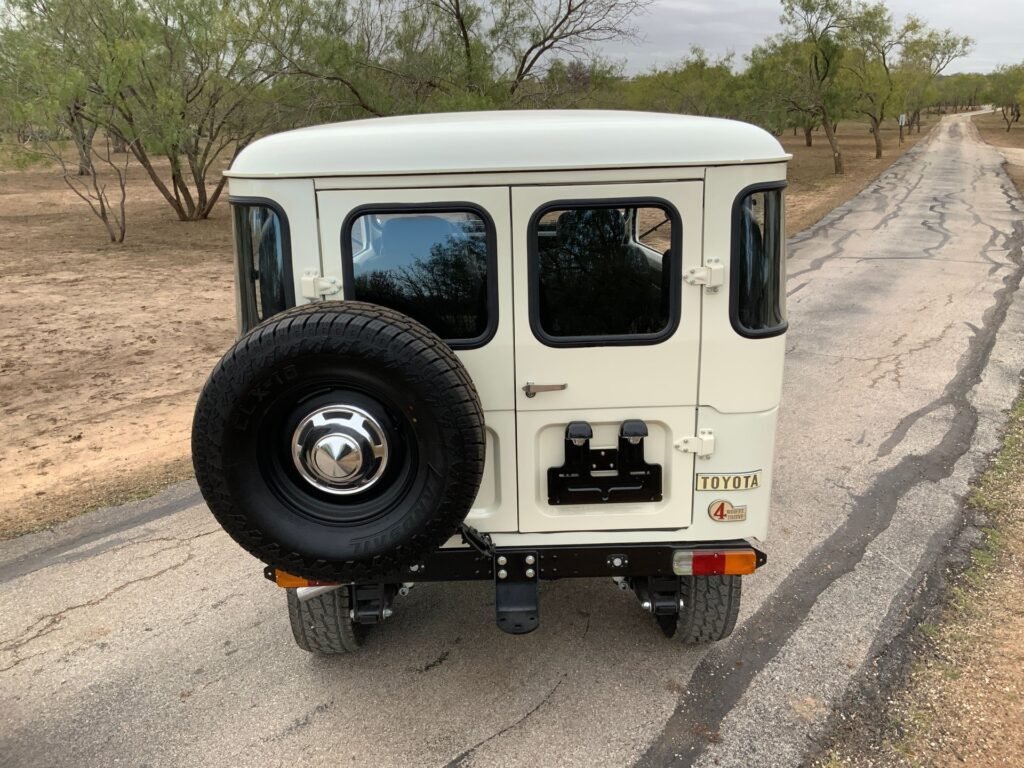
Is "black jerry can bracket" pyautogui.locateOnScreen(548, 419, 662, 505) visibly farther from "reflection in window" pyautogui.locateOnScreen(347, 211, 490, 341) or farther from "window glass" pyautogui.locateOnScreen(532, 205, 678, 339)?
"reflection in window" pyautogui.locateOnScreen(347, 211, 490, 341)

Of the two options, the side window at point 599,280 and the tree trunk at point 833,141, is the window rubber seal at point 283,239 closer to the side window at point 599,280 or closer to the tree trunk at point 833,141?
the side window at point 599,280

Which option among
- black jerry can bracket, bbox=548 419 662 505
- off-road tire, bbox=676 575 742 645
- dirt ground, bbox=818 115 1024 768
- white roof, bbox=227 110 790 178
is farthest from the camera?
off-road tire, bbox=676 575 742 645

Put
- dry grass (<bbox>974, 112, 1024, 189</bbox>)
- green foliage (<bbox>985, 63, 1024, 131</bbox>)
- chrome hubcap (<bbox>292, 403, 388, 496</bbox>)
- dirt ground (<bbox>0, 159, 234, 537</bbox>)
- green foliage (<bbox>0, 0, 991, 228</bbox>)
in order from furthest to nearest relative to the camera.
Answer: green foliage (<bbox>985, 63, 1024, 131</bbox>) → dry grass (<bbox>974, 112, 1024, 189</bbox>) → green foliage (<bbox>0, 0, 991, 228</bbox>) → dirt ground (<bbox>0, 159, 234, 537</bbox>) → chrome hubcap (<bbox>292, 403, 388, 496</bbox>)

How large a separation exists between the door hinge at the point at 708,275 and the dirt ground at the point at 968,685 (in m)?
1.94

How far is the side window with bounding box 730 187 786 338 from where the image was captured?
305 cm

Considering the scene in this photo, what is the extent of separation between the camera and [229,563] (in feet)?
15.6

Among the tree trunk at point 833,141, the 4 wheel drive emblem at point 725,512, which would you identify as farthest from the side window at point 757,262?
the tree trunk at point 833,141

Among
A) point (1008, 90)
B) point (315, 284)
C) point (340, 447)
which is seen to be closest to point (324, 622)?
point (340, 447)

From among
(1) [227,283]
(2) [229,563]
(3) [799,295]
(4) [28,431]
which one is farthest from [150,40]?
(2) [229,563]

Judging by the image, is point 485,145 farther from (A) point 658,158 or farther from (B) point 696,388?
(B) point 696,388

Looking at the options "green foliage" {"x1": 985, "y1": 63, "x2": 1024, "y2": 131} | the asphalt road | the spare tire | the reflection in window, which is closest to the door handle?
the reflection in window

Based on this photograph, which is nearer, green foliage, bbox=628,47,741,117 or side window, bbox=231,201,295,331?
side window, bbox=231,201,295,331

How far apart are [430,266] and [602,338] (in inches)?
29.3

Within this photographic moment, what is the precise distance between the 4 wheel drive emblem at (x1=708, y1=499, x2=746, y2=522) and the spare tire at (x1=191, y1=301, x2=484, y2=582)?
112cm
